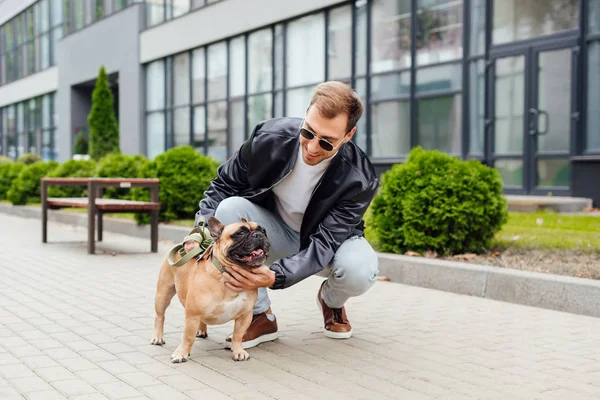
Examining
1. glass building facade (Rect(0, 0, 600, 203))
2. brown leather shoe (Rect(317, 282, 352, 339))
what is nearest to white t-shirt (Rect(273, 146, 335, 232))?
brown leather shoe (Rect(317, 282, 352, 339))

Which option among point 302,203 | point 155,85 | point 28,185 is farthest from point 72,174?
point 302,203

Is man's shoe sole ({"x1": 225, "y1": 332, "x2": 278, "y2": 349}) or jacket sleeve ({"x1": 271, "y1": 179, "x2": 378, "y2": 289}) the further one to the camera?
man's shoe sole ({"x1": 225, "y1": 332, "x2": 278, "y2": 349})

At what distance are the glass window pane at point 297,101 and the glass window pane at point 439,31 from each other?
3.90 m

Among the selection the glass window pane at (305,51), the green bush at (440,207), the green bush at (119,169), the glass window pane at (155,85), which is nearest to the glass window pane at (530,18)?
the glass window pane at (305,51)

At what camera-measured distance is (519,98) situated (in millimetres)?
13938

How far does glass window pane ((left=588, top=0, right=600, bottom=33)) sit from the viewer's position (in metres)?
12.5

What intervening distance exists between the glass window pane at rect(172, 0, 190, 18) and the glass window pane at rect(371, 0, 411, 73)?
9006 millimetres

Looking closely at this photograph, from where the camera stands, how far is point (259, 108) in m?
20.9

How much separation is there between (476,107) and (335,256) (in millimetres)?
10722

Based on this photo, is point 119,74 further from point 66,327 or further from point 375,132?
point 66,327

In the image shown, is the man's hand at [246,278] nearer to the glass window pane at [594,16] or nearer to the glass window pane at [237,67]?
the glass window pane at [594,16]

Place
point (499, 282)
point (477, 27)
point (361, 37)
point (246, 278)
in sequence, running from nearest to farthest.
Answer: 1. point (246, 278)
2. point (499, 282)
3. point (477, 27)
4. point (361, 37)

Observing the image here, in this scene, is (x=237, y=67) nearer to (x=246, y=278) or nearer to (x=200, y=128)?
(x=200, y=128)

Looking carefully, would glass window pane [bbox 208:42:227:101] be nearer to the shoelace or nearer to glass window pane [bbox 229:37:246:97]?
glass window pane [bbox 229:37:246:97]
